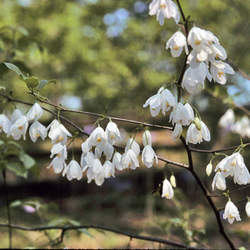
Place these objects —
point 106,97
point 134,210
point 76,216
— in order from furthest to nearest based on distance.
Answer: point 134,210 < point 76,216 < point 106,97

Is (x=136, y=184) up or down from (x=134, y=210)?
up

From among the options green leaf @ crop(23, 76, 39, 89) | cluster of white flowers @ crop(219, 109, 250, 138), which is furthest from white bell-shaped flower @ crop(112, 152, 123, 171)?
cluster of white flowers @ crop(219, 109, 250, 138)

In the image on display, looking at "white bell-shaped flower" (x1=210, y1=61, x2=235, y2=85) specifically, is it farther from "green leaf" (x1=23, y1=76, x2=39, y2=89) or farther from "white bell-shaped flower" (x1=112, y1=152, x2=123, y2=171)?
"green leaf" (x1=23, y1=76, x2=39, y2=89)

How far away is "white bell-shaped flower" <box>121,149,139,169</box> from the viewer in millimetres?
1242

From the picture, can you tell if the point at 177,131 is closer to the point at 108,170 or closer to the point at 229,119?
the point at 108,170

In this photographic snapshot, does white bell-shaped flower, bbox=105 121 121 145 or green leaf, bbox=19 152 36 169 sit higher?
green leaf, bbox=19 152 36 169

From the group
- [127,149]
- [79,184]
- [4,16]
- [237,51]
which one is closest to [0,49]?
[127,149]

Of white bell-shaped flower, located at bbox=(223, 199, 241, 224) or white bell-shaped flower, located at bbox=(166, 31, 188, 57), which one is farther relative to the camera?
white bell-shaped flower, located at bbox=(223, 199, 241, 224)

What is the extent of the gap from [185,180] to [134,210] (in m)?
2.51

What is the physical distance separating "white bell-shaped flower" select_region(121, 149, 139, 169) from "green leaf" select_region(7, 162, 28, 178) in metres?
0.80

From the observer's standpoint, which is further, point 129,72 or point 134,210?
point 134,210

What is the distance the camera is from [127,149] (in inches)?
50.6

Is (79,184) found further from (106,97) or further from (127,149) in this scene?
(127,149)

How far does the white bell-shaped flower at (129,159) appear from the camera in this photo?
4.08 ft
